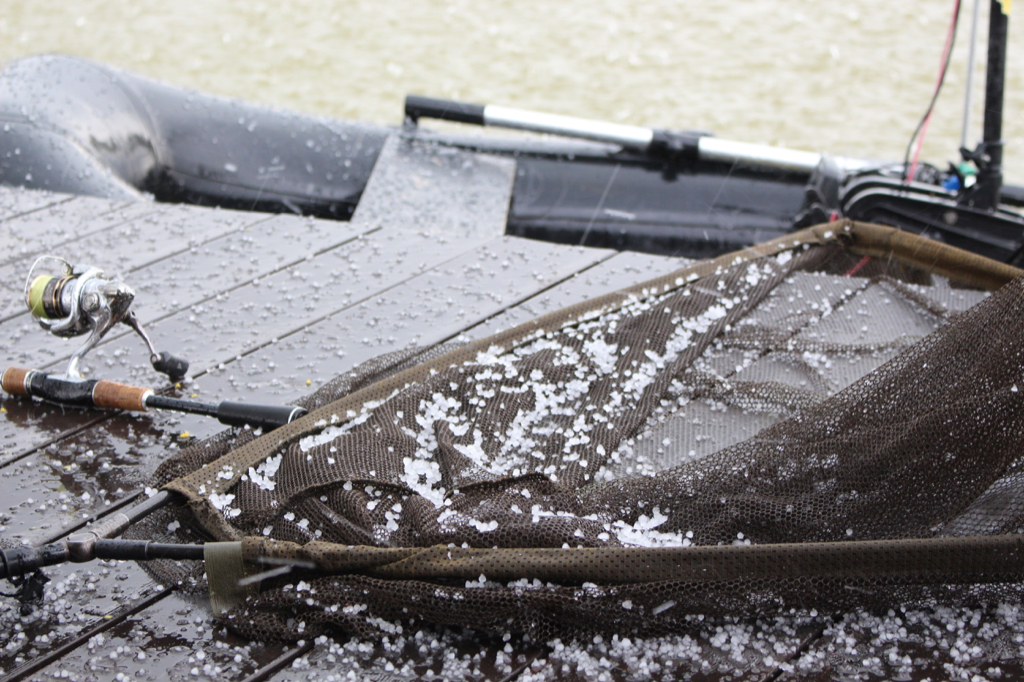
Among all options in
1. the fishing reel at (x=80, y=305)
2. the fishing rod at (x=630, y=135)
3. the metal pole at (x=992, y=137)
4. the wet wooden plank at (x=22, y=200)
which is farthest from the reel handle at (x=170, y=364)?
the metal pole at (x=992, y=137)

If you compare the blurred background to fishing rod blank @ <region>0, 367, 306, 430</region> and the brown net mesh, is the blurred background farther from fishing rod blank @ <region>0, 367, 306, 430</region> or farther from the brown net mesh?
fishing rod blank @ <region>0, 367, 306, 430</region>

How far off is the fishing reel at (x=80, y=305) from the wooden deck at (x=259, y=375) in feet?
0.37

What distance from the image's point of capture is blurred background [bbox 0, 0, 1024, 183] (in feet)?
28.1

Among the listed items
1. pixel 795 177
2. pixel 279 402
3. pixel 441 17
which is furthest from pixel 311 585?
pixel 441 17

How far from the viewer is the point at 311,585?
4.33 feet

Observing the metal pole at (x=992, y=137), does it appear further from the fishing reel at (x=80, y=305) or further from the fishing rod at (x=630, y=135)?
the fishing reel at (x=80, y=305)

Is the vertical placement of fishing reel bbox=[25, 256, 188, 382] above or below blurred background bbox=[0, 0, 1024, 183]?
below

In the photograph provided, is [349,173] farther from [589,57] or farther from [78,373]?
[589,57]

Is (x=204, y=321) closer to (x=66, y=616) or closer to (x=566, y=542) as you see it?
(x=66, y=616)

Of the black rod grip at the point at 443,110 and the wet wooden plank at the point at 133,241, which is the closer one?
Answer: the wet wooden plank at the point at 133,241

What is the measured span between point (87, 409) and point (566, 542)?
1.10m

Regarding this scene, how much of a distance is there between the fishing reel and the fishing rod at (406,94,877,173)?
7.62ft

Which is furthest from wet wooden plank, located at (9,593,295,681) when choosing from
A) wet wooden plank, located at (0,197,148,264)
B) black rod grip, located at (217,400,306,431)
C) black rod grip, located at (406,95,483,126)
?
black rod grip, located at (406,95,483,126)

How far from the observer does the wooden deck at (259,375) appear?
1242 mm
